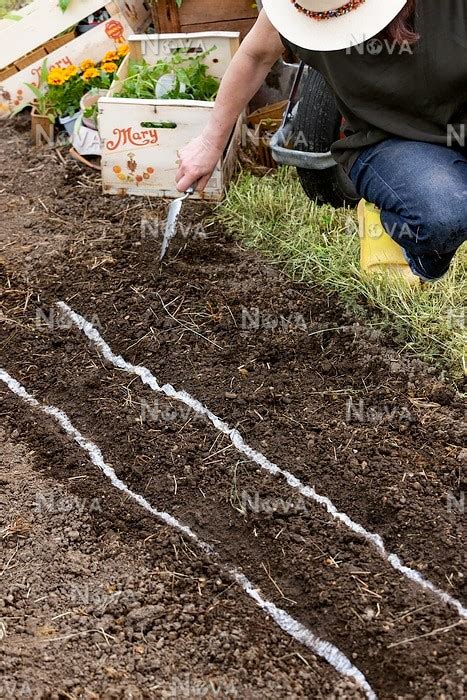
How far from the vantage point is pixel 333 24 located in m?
2.61

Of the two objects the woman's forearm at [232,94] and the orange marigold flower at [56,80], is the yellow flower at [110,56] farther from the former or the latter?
the woman's forearm at [232,94]

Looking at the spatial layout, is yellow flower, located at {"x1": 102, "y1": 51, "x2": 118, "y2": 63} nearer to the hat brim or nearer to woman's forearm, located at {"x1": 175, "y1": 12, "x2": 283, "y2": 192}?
woman's forearm, located at {"x1": 175, "y1": 12, "x2": 283, "y2": 192}

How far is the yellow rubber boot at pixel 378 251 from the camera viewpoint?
3502mm

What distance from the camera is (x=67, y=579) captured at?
2.50 m

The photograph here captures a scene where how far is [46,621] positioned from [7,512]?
472 millimetres

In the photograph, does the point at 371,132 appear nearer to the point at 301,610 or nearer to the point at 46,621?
the point at 301,610

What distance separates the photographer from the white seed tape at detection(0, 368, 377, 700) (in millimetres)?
2240

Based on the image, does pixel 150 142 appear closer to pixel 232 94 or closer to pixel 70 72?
pixel 70 72

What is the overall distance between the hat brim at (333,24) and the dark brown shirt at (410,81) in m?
0.19

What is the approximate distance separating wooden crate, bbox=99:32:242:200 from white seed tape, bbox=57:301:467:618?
1.00 m

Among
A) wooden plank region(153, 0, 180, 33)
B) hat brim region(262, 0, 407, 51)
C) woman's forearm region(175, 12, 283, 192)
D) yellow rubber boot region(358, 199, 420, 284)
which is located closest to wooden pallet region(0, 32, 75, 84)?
wooden plank region(153, 0, 180, 33)

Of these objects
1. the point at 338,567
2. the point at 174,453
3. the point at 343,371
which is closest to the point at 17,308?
the point at 174,453

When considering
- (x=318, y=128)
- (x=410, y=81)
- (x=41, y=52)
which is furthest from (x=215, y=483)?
(x=41, y=52)

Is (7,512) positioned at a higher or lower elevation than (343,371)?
higher
